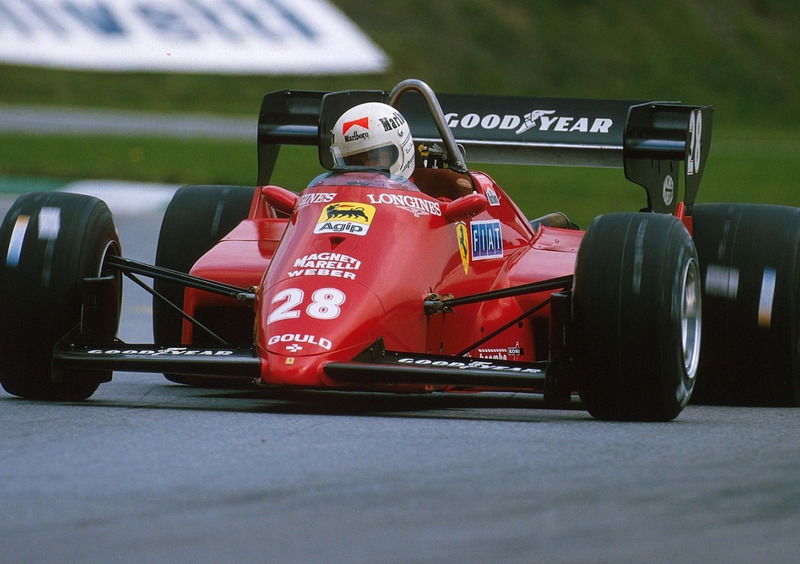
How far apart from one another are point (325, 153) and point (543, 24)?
160 feet

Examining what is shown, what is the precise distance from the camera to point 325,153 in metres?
9.62

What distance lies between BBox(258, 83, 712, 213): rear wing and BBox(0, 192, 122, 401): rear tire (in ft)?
6.68

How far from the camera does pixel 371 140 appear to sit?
8.07m

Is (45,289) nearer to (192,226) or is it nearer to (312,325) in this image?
(312,325)

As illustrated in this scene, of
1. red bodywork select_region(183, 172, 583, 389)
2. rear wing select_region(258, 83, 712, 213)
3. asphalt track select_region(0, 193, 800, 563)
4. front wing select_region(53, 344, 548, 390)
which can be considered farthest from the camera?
rear wing select_region(258, 83, 712, 213)

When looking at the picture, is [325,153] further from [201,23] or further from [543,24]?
[543,24]

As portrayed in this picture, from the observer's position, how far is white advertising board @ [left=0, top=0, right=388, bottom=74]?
4125 centimetres

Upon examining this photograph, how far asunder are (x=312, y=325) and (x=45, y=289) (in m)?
1.26

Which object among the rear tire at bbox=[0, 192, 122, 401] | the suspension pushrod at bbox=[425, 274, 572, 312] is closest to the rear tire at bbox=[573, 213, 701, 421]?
the suspension pushrod at bbox=[425, 274, 572, 312]

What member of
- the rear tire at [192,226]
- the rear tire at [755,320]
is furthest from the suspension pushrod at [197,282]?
the rear tire at [755,320]

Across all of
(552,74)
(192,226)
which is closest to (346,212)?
(192,226)

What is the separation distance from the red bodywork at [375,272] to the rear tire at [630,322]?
1.29ft

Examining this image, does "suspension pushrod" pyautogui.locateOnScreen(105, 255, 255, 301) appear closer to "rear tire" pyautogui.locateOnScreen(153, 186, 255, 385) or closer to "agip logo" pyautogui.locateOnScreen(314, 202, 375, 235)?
"agip logo" pyautogui.locateOnScreen(314, 202, 375, 235)

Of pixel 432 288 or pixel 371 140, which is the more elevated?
pixel 371 140
